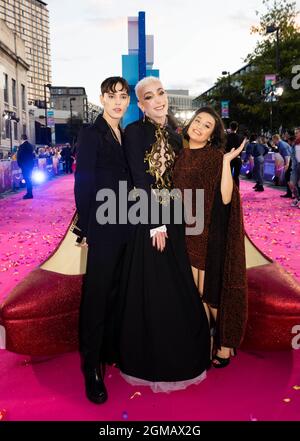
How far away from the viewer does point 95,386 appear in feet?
8.25

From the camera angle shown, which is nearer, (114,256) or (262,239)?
(114,256)

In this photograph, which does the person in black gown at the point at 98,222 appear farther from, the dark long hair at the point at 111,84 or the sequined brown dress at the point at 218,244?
the sequined brown dress at the point at 218,244

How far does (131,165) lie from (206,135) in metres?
0.49

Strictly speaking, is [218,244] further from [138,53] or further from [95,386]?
[138,53]

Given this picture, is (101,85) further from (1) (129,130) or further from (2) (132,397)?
(2) (132,397)

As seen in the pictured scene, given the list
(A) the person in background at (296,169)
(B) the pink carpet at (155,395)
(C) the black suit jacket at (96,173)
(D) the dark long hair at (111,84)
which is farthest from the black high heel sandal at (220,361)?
(A) the person in background at (296,169)

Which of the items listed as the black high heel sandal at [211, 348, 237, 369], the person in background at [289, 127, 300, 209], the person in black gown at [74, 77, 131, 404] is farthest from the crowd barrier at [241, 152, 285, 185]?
the person in black gown at [74, 77, 131, 404]

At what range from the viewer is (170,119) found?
271 centimetres

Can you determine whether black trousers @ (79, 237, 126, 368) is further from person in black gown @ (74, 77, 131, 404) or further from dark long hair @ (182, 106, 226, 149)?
dark long hair @ (182, 106, 226, 149)

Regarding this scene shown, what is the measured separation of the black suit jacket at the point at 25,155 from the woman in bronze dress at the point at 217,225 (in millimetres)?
10808

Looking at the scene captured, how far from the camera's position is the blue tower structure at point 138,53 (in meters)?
4.60

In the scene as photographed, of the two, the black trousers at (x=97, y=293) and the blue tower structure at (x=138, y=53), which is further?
the blue tower structure at (x=138, y=53)

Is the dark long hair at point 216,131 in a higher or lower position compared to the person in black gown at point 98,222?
higher
